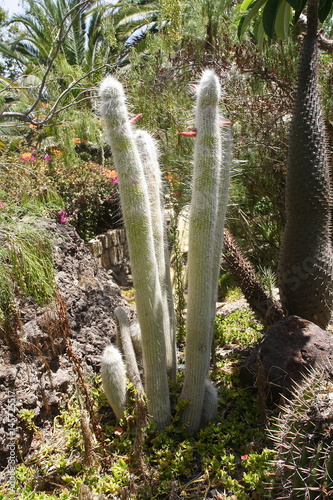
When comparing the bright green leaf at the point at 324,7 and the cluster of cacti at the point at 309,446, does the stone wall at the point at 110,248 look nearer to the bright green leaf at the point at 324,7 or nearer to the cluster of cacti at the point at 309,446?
the bright green leaf at the point at 324,7

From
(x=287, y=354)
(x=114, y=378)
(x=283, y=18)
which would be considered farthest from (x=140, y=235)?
(x=283, y=18)

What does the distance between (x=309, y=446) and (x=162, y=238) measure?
1.29 m

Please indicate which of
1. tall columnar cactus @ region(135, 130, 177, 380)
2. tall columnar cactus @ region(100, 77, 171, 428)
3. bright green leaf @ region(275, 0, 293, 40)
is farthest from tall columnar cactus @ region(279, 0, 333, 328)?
tall columnar cactus @ region(100, 77, 171, 428)

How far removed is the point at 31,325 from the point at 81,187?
2739 mm

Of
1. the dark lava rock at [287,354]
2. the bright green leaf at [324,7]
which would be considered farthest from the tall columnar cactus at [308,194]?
the dark lava rock at [287,354]

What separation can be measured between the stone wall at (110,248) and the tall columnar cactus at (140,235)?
8.30 ft

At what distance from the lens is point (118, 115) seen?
1.80m

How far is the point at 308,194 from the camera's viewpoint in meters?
2.53

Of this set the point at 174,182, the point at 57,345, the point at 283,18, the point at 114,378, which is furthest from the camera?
the point at 174,182

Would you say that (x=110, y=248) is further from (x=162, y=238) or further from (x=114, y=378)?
(x=114, y=378)

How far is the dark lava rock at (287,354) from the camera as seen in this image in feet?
7.06

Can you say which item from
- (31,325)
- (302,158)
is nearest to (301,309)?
(302,158)

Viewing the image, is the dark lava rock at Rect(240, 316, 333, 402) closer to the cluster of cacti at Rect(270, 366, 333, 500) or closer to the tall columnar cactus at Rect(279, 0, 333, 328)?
the tall columnar cactus at Rect(279, 0, 333, 328)

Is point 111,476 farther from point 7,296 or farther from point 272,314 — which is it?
point 272,314
